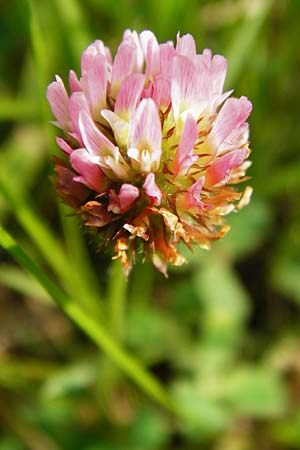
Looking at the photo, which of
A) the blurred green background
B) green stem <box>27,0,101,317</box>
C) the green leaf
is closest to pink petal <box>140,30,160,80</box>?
green stem <box>27,0,101,317</box>

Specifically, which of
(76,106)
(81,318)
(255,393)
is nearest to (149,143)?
Result: (76,106)

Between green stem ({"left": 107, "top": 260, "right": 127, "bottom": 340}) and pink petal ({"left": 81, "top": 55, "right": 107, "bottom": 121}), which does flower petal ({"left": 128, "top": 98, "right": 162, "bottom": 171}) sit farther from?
green stem ({"left": 107, "top": 260, "right": 127, "bottom": 340})

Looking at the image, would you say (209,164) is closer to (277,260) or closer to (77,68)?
(77,68)

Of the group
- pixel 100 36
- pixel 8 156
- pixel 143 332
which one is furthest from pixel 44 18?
pixel 143 332

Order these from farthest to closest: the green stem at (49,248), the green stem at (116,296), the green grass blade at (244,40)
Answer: the green grass blade at (244,40), the green stem at (116,296), the green stem at (49,248)

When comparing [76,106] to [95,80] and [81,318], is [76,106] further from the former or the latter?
[81,318]

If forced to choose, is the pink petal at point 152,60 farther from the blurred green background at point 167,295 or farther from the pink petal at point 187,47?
the blurred green background at point 167,295

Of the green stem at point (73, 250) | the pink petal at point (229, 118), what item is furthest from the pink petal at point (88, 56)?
the green stem at point (73, 250)
